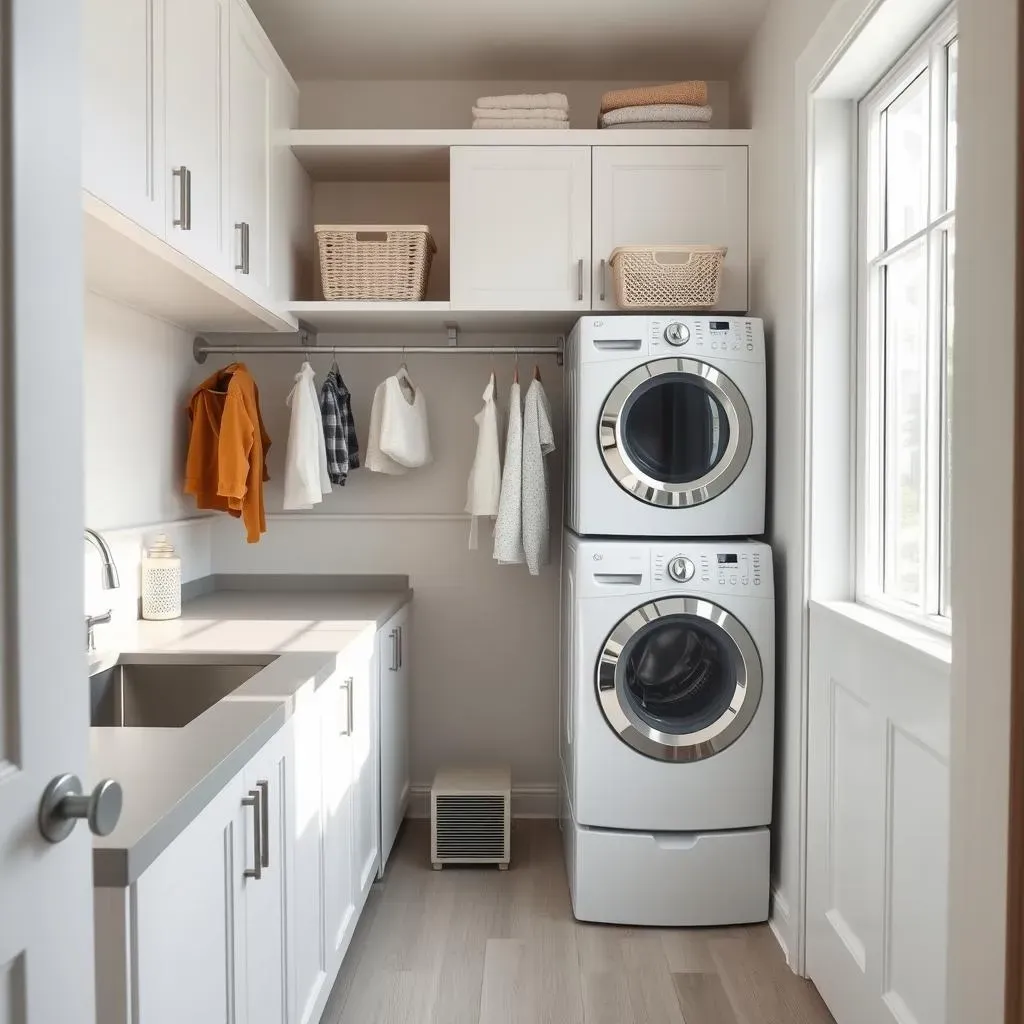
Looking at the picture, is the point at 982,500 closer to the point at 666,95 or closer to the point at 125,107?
the point at 125,107

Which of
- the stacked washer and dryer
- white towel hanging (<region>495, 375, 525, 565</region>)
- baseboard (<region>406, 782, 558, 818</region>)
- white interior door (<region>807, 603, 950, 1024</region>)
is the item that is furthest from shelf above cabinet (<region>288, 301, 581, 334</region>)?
baseboard (<region>406, 782, 558, 818</region>)

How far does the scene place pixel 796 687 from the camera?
8.14 ft

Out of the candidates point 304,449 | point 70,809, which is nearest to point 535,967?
point 304,449

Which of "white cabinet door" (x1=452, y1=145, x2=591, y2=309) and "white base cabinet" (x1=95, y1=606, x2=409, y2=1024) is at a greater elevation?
"white cabinet door" (x1=452, y1=145, x2=591, y2=309)

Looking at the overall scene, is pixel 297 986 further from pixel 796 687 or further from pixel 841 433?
pixel 841 433

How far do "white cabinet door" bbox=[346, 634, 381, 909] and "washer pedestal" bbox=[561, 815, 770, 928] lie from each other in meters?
0.59

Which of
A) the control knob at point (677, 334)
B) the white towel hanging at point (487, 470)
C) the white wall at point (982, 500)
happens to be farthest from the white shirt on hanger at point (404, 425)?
the white wall at point (982, 500)

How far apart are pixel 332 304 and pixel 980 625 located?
7.31ft

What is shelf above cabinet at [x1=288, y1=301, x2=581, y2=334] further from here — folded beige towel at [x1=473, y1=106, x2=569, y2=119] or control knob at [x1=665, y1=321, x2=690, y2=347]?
folded beige towel at [x1=473, y1=106, x2=569, y2=119]

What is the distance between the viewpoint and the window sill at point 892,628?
169 cm

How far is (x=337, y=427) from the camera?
3182mm

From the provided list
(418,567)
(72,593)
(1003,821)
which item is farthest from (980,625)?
(418,567)

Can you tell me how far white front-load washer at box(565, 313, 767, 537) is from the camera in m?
2.65

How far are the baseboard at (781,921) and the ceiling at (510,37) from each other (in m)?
2.54
